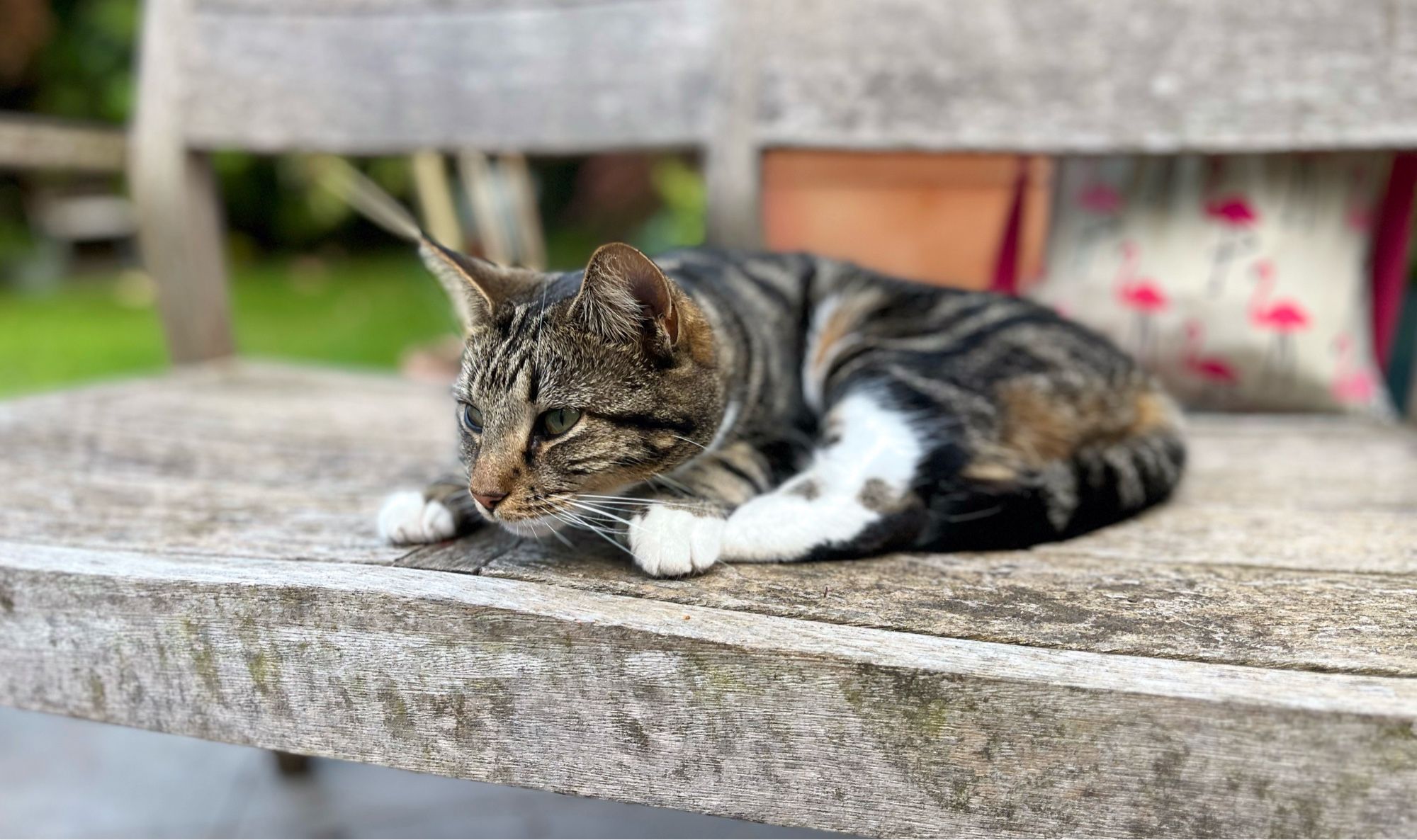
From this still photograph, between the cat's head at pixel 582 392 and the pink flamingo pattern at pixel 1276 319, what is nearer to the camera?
the cat's head at pixel 582 392

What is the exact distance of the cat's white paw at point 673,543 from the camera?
3.27ft

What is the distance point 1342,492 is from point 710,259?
39.3 inches

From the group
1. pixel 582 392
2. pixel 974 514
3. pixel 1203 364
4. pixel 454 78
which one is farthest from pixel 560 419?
pixel 1203 364

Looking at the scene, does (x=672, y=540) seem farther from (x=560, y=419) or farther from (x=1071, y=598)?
(x=1071, y=598)

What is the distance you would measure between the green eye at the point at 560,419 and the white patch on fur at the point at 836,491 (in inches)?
8.6

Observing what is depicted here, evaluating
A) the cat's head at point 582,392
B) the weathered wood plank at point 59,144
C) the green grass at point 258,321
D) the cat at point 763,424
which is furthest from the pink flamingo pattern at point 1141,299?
the green grass at point 258,321

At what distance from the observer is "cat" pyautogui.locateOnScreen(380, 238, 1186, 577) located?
1.08 meters

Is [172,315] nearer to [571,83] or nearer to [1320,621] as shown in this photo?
[571,83]

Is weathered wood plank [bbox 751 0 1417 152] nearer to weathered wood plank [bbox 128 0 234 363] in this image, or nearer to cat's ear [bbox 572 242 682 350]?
cat's ear [bbox 572 242 682 350]

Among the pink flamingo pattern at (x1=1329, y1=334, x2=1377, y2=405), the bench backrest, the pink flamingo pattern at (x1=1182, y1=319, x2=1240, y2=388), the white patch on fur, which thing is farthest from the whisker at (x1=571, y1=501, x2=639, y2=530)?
the pink flamingo pattern at (x1=1329, y1=334, x2=1377, y2=405)

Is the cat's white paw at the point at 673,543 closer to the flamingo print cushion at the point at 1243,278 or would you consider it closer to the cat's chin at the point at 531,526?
the cat's chin at the point at 531,526

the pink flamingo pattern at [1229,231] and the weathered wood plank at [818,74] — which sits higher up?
the weathered wood plank at [818,74]

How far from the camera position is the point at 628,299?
3.48 ft

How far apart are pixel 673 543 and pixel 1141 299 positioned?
1.40 meters
